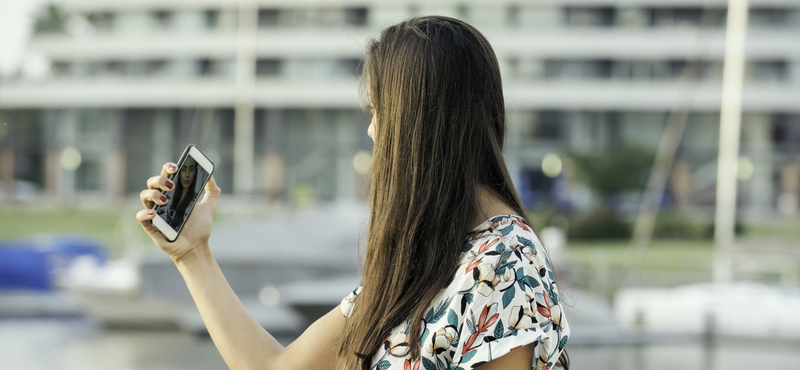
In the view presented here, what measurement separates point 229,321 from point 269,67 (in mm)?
46964

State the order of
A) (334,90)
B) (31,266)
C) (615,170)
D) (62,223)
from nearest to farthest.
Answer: (31,266), (62,223), (615,170), (334,90)

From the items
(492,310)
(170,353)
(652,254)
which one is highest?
(492,310)

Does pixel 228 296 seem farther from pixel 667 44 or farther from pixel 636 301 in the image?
pixel 667 44

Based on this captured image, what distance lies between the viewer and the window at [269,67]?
4725cm

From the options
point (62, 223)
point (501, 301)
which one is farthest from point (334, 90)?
point (501, 301)

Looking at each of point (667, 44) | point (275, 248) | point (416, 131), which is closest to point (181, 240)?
point (416, 131)

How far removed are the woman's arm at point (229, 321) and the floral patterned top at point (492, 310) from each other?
27cm

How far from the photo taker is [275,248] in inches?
345

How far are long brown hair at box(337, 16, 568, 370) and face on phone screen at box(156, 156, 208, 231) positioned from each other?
17.4 inches

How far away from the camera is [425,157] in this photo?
1411mm

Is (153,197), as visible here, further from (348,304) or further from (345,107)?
(345,107)

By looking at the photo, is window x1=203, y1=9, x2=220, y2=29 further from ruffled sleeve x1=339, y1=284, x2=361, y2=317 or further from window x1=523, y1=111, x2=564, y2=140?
ruffled sleeve x1=339, y1=284, x2=361, y2=317

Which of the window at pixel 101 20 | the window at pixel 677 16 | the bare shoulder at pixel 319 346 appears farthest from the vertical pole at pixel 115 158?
the bare shoulder at pixel 319 346

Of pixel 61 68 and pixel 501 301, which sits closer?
pixel 501 301
